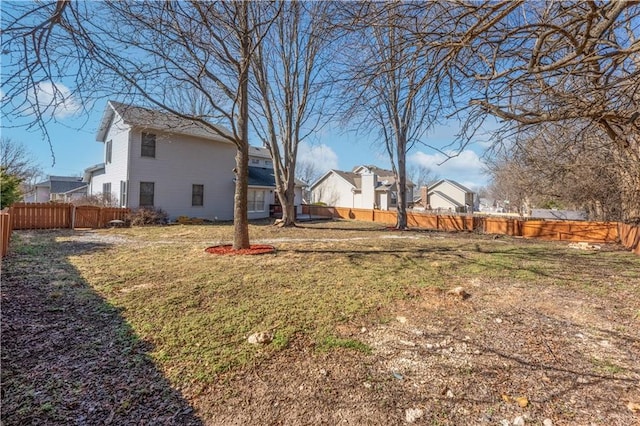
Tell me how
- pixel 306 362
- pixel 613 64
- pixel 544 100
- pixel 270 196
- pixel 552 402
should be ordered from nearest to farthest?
pixel 552 402
pixel 306 362
pixel 613 64
pixel 544 100
pixel 270 196

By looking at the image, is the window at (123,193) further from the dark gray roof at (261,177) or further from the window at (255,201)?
the window at (255,201)

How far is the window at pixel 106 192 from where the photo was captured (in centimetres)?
1537

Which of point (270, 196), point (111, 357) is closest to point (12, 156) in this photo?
point (270, 196)

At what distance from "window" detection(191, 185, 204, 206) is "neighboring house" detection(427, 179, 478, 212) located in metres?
27.8

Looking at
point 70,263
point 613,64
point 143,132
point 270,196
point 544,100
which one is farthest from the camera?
point 270,196

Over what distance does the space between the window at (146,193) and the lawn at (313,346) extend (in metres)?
9.45

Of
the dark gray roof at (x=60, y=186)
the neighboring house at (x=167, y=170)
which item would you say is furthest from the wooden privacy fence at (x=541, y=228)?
the dark gray roof at (x=60, y=186)

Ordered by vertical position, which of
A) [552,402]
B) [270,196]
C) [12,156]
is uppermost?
[12,156]

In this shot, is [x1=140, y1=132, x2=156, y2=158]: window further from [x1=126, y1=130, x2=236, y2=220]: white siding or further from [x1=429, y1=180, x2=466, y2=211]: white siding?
[x1=429, y1=180, x2=466, y2=211]: white siding

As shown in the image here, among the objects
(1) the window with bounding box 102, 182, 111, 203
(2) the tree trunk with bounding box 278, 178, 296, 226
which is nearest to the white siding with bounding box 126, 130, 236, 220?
(1) the window with bounding box 102, 182, 111, 203

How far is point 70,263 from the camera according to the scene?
20.5 ft

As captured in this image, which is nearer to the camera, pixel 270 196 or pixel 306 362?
pixel 306 362

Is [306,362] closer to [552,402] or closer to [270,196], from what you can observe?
[552,402]

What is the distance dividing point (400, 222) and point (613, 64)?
1238cm
